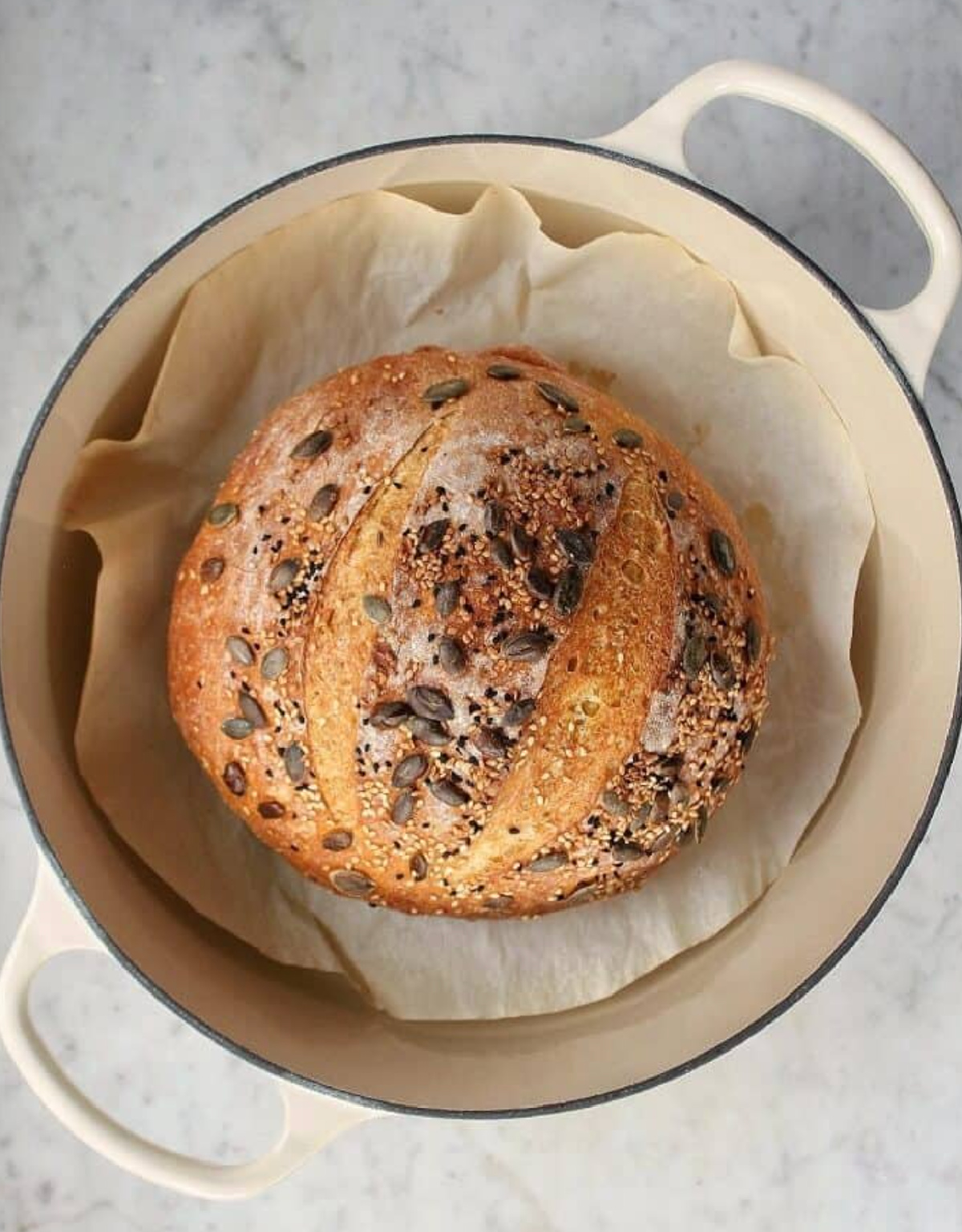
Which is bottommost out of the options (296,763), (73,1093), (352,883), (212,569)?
(73,1093)

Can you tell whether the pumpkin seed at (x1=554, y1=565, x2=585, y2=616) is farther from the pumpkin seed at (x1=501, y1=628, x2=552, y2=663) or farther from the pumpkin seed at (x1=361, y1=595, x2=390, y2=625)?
the pumpkin seed at (x1=361, y1=595, x2=390, y2=625)

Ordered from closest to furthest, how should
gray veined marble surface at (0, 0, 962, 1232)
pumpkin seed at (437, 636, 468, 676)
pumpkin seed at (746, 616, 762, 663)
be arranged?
pumpkin seed at (437, 636, 468, 676) → pumpkin seed at (746, 616, 762, 663) → gray veined marble surface at (0, 0, 962, 1232)

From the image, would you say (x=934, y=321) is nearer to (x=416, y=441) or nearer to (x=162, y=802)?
(x=416, y=441)

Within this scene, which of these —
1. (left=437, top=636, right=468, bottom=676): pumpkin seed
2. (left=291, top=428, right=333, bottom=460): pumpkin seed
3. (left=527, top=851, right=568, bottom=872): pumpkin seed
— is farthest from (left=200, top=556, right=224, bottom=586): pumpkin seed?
(left=527, top=851, right=568, bottom=872): pumpkin seed

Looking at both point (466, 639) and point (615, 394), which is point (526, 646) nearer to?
point (466, 639)

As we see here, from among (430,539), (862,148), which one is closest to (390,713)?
(430,539)

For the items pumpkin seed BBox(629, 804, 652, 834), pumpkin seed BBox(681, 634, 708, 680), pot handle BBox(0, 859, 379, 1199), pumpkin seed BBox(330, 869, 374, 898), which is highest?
pumpkin seed BBox(681, 634, 708, 680)

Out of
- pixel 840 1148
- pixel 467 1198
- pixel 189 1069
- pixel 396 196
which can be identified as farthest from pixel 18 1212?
pixel 396 196

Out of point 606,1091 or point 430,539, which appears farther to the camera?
point 606,1091
